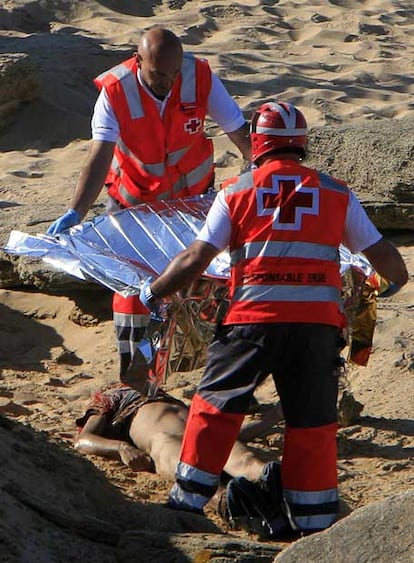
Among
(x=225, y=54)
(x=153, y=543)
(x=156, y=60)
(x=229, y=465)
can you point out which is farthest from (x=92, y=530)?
(x=225, y=54)

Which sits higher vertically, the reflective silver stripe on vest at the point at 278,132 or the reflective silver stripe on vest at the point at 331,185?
the reflective silver stripe on vest at the point at 278,132

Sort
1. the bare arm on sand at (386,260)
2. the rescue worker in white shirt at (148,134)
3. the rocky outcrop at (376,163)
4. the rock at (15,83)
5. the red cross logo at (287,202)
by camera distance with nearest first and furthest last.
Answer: the red cross logo at (287,202), the bare arm on sand at (386,260), the rescue worker in white shirt at (148,134), the rocky outcrop at (376,163), the rock at (15,83)

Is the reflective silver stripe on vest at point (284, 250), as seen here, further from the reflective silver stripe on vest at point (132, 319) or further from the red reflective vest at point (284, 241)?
the reflective silver stripe on vest at point (132, 319)

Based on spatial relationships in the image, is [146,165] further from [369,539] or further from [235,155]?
[235,155]

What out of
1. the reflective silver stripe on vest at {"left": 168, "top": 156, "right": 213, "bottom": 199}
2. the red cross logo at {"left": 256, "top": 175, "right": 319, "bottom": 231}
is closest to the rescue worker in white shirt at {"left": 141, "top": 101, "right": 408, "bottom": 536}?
the red cross logo at {"left": 256, "top": 175, "right": 319, "bottom": 231}

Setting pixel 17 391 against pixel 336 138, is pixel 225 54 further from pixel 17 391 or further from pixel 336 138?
pixel 17 391

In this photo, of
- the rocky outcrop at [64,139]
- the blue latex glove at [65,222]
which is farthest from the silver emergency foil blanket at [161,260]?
the rocky outcrop at [64,139]

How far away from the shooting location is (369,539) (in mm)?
3498

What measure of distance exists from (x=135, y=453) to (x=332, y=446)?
1181 millimetres

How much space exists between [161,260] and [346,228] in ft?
3.02

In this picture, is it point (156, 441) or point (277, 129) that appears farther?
point (156, 441)

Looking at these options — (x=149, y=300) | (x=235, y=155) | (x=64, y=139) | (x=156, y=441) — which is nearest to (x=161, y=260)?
(x=149, y=300)

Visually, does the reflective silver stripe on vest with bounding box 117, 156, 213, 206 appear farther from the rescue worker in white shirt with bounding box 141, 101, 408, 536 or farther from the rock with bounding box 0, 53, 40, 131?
the rock with bounding box 0, 53, 40, 131

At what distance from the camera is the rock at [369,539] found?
3445 mm
